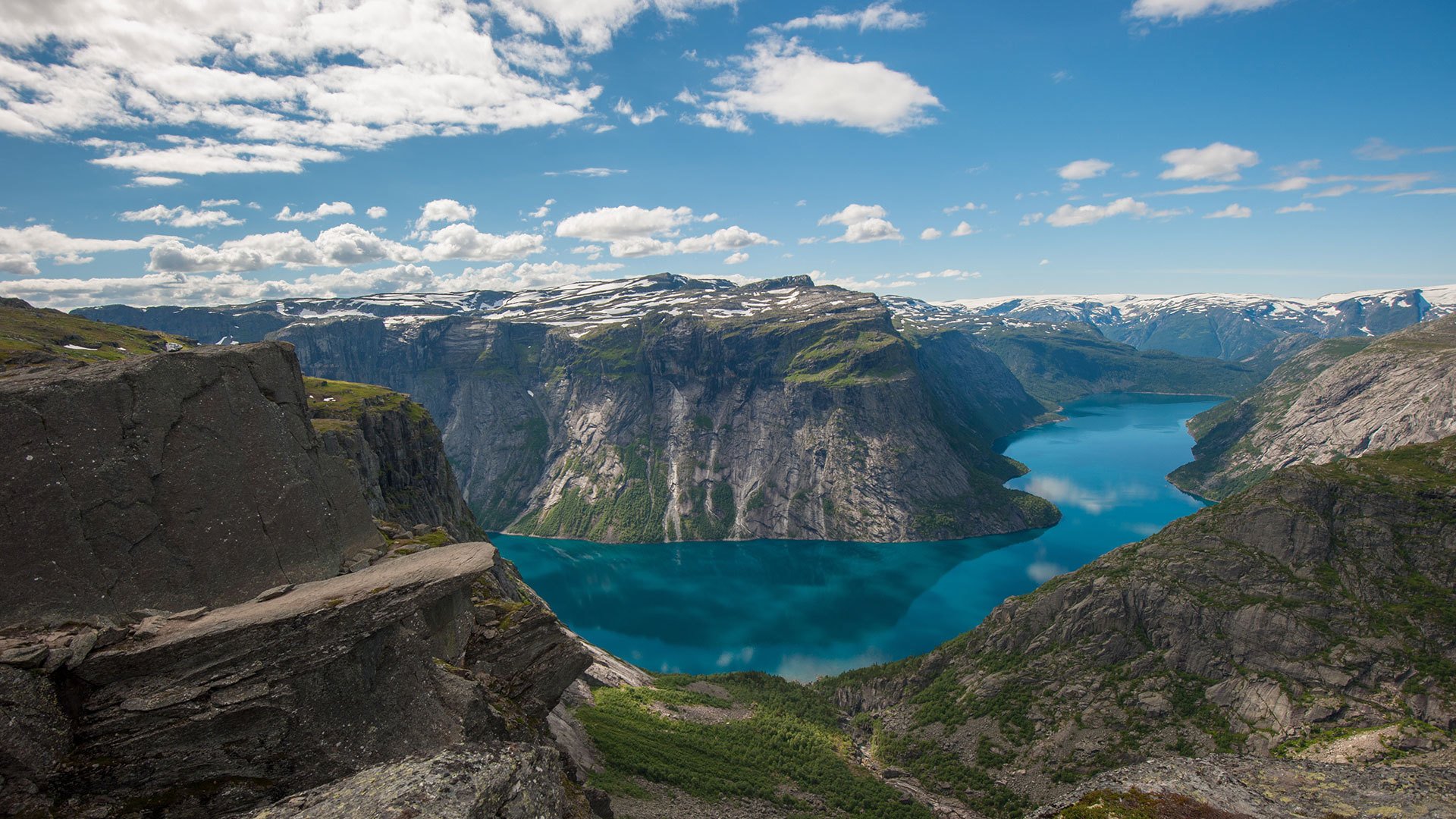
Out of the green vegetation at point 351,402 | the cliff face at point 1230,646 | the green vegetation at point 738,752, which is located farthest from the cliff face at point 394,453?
the cliff face at point 1230,646

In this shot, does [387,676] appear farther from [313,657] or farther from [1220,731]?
[1220,731]

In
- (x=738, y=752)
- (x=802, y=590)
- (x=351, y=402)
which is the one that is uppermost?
(x=351, y=402)

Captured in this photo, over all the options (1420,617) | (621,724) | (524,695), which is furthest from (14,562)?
(1420,617)

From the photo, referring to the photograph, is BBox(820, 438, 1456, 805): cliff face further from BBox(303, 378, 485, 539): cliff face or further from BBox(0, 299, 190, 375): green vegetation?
BBox(0, 299, 190, 375): green vegetation

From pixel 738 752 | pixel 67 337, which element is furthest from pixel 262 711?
pixel 67 337

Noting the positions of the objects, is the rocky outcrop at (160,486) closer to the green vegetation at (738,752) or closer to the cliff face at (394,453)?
the green vegetation at (738,752)

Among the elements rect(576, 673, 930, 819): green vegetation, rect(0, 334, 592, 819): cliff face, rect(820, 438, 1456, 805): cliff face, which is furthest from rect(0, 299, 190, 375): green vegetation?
rect(820, 438, 1456, 805): cliff face

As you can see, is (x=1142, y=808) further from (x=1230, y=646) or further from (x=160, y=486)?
(x=160, y=486)
